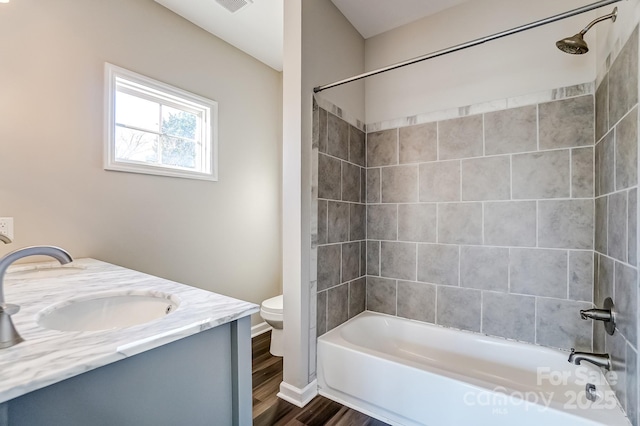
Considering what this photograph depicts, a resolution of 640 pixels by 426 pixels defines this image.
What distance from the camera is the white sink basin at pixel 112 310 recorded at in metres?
0.97

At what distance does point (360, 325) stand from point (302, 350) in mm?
579

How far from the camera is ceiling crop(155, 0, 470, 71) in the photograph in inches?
81.5

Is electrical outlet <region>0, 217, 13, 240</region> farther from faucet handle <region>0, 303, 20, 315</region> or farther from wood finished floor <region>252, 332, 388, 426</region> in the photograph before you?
wood finished floor <region>252, 332, 388, 426</region>

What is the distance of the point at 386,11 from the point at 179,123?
176cm

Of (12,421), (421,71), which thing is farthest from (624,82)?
(12,421)

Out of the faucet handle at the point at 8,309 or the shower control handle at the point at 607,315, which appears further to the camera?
the shower control handle at the point at 607,315

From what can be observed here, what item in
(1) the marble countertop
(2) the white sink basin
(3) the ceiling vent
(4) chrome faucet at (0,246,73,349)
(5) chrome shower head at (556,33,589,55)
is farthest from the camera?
(3) the ceiling vent

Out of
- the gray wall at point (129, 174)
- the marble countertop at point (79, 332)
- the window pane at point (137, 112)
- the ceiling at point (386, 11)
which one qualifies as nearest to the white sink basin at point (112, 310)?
the marble countertop at point (79, 332)

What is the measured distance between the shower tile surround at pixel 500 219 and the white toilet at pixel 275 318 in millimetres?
395

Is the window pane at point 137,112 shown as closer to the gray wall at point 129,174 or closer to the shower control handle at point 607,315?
Result: the gray wall at point 129,174

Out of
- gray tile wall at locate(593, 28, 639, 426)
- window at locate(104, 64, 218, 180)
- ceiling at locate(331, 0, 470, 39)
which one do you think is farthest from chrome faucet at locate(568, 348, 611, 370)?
window at locate(104, 64, 218, 180)

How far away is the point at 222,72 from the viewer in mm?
2520

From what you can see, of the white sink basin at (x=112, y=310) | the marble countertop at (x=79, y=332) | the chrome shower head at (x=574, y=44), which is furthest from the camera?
the chrome shower head at (x=574, y=44)

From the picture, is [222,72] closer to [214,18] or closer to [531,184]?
[214,18]
